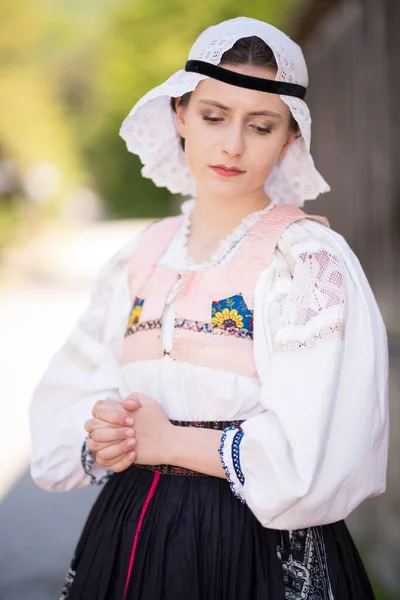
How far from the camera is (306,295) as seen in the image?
64.4 inches

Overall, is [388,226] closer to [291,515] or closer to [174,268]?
[174,268]

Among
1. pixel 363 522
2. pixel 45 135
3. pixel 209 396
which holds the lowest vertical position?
pixel 363 522

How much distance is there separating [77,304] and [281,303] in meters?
8.53

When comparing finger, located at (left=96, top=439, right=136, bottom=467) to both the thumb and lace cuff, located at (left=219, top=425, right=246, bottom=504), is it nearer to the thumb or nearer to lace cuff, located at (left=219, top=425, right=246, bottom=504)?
the thumb

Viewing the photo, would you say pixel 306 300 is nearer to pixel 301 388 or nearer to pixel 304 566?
pixel 301 388

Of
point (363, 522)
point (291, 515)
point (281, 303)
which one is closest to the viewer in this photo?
point (291, 515)

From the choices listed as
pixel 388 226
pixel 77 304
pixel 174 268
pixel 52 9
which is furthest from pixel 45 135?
pixel 174 268

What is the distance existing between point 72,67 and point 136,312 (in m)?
30.6

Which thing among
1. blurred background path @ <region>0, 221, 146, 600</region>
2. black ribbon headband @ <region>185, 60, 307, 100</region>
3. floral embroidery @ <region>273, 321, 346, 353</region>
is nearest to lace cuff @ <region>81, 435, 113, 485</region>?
floral embroidery @ <region>273, 321, 346, 353</region>

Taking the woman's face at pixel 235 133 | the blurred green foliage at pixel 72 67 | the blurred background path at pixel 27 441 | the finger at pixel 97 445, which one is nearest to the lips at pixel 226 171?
A: the woman's face at pixel 235 133

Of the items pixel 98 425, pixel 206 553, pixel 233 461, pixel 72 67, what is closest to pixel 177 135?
pixel 98 425

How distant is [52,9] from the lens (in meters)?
26.3

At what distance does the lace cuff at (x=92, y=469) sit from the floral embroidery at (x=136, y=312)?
0.99 feet

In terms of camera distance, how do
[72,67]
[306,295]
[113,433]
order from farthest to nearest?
[72,67] → [113,433] → [306,295]
